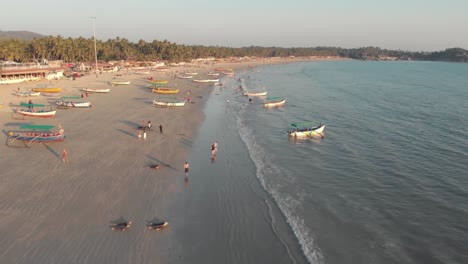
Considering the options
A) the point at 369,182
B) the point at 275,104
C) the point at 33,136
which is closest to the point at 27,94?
the point at 33,136

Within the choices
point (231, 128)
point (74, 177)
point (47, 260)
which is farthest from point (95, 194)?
point (231, 128)

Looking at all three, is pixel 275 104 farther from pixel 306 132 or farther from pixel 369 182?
pixel 369 182

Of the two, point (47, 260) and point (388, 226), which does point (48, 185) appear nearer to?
point (47, 260)

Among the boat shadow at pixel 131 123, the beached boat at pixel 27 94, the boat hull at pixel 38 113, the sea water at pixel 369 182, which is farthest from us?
the beached boat at pixel 27 94

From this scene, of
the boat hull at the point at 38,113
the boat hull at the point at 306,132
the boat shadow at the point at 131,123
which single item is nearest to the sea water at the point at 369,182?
the boat hull at the point at 306,132

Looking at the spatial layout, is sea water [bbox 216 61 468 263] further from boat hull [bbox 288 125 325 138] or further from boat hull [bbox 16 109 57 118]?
boat hull [bbox 16 109 57 118]

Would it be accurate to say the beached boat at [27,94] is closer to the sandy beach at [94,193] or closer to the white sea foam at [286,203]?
the sandy beach at [94,193]

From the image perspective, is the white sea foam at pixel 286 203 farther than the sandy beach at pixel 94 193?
Yes

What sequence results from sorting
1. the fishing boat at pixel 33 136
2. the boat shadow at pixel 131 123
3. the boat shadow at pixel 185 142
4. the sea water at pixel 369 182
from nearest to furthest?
the sea water at pixel 369 182, the fishing boat at pixel 33 136, the boat shadow at pixel 185 142, the boat shadow at pixel 131 123
